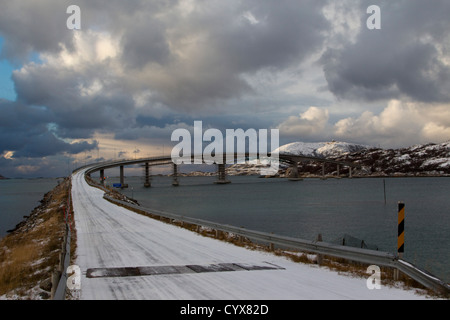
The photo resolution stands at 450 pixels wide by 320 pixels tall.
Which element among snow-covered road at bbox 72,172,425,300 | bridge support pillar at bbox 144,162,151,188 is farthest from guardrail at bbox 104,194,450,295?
bridge support pillar at bbox 144,162,151,188

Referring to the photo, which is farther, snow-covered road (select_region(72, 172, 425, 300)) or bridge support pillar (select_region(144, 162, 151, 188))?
bridge support pillar (select_region(144, 162, 151, 188))

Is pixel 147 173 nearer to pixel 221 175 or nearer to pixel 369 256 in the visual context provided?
pixel 221 175

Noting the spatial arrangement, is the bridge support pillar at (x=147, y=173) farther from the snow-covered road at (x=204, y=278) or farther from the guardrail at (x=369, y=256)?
the guardrail at (x=369, y=256)

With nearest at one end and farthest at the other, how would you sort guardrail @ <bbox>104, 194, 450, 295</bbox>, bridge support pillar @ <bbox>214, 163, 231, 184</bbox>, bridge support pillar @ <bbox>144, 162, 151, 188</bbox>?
guardrail @ <bbox>104, 194, 450, 295</bbox>, bridge support pillar @ <bbox>144, 162, 151, 188</bbox>, bridge support pillar @ <bbox>214, 163, 231, 184</bbox>

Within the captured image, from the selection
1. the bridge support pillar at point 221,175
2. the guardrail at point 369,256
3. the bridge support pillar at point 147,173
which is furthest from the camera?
the bridge support pillar at point 221,175

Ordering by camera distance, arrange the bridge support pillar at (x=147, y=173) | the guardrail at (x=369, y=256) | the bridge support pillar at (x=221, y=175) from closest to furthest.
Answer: the guardrail at (x=369, y=256), the bridge support pillar at (x=147, y=173), the bridge support pillar at (x=221, y=175)

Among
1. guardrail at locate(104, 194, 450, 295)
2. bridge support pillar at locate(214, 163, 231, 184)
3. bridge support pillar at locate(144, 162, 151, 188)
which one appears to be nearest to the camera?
guardrail at locate(104, 194, 450, 295)

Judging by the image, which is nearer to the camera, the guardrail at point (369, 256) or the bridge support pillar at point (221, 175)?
the guardrail at point (369, 256)

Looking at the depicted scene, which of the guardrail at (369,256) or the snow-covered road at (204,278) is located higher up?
the guardrail at (369,256)

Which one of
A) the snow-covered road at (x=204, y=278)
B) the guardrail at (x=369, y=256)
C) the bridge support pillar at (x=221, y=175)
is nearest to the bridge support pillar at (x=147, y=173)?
the bridge support pillar at (x=221, y=175)

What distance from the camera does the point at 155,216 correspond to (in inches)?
1229

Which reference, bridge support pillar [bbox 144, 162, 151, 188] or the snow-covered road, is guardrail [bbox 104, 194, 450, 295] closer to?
the snow-covered road
